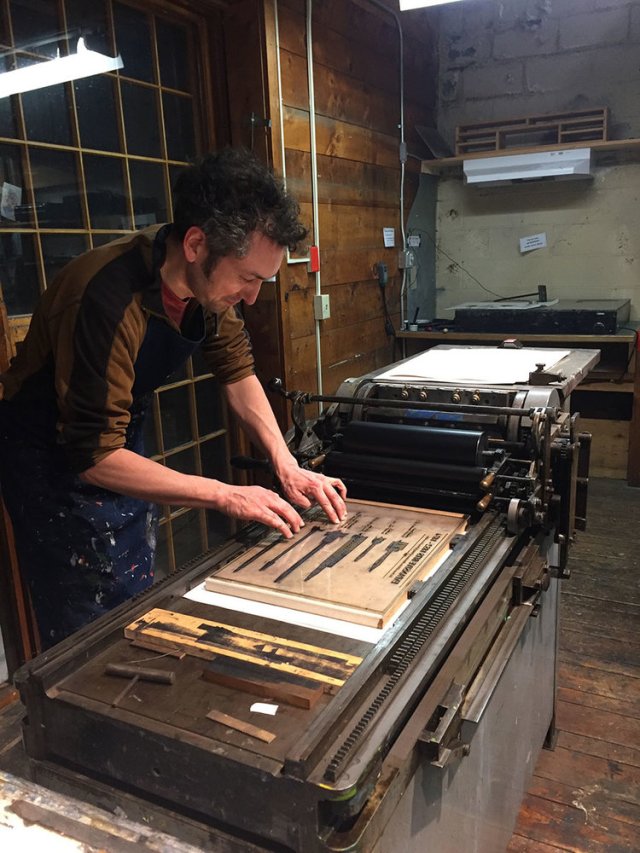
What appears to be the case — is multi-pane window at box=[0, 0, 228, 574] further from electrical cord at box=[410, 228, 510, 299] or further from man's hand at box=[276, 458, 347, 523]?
electrical cord at box=[410, 228, 510, 299]

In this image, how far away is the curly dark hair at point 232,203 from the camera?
120 centimetres

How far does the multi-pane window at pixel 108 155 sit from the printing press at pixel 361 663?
41.1 inches

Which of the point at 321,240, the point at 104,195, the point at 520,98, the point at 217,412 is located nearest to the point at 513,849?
the point at 217,412

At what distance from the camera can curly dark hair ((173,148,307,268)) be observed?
3.95 feet

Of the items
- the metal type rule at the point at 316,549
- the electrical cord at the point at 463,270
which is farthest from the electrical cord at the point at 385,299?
the metal type rule at the point at 316,549

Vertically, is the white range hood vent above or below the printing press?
above

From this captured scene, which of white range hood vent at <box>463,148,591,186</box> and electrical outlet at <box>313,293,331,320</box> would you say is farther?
white range hood vent at <box>463,148,591,186</box>

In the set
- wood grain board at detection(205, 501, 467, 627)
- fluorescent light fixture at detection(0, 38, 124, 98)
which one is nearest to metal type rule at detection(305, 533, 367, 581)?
wood grain board at detection(205, 501, 467, 627)

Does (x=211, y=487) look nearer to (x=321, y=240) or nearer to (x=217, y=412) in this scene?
(x=217, y=412)

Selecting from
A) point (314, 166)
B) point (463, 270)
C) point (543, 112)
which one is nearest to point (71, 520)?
point (314, 166)

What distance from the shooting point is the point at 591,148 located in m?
3.88

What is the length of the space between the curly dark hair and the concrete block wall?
3.55 m

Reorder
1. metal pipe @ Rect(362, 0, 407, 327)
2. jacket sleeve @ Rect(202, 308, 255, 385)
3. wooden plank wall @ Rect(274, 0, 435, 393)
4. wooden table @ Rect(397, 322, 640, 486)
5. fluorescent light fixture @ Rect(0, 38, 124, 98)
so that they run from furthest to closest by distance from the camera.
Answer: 1. metal pipe @ Rect(362, 0, 407, 327)
2. wooden table @ Rect(397, 322, 640, 486)
3. wooden plank wall @ Rect(274, 0, 435, 393)
4. fluorescent light fixture @ Rect(0, 38, 124, 98)
5. jacket sleeve @ Rect(202, 308, 255, 385)

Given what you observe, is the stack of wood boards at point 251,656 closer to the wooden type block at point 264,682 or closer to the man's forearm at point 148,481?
the wooden type block at point 264,682
